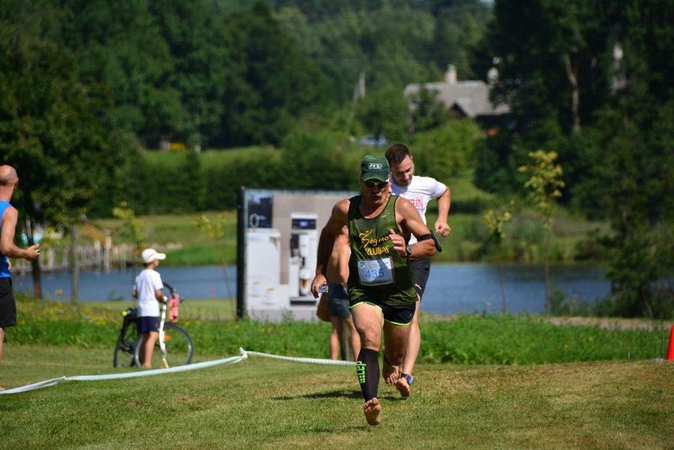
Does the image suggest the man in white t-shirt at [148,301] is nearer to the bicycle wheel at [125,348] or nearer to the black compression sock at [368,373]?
the bicycle wheel at [125,348]

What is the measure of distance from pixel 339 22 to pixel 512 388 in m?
177

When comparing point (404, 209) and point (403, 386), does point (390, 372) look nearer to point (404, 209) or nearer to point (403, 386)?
point (403, 386)

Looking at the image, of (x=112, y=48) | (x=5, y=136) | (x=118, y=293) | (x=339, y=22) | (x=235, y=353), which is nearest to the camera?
(x=235, y=353)

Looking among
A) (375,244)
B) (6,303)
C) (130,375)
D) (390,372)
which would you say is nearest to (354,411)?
(390,372)

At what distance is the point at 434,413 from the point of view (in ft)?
30.3

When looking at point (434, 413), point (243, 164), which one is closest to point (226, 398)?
point (434, 413)

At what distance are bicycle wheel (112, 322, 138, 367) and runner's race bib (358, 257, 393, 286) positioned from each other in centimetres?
742

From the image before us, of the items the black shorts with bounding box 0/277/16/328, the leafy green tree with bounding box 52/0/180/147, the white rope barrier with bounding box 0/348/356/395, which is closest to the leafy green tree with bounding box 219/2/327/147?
the leafy green tree with bounding box 52/0/180/147

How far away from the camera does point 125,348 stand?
15703 mm

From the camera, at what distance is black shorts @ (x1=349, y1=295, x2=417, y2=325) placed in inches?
347

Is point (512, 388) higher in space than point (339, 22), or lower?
lower

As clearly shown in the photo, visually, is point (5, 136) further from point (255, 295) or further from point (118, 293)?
point (255, 295)

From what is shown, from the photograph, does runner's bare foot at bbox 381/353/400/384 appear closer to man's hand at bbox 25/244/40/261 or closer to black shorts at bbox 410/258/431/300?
black shorts at bbox 410/258/431/300

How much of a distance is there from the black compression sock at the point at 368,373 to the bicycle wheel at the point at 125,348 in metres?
7.43
